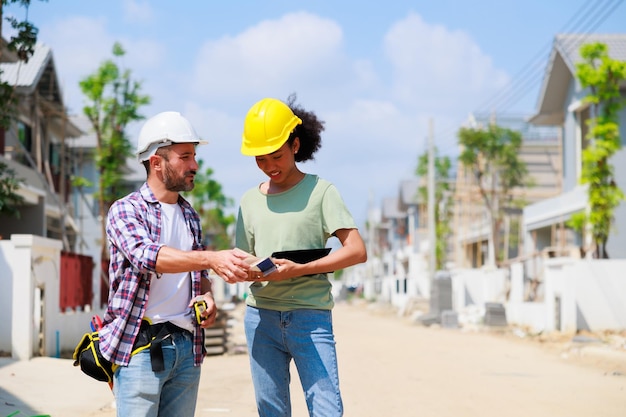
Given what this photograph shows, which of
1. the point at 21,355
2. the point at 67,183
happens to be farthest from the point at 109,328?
the point at 67,183

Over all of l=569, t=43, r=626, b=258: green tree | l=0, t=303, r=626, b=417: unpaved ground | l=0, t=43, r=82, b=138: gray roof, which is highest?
l=0, t=43, r=82, b=138: gray roof

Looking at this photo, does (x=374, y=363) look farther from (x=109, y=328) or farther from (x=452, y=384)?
(x=109, y=328)

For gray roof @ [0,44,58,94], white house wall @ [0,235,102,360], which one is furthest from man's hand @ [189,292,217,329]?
gray roof @ [0,44,58,94]

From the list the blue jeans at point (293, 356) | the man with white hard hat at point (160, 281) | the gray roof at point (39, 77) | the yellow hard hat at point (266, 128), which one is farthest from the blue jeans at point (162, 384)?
the gray roof at point (39, 77)

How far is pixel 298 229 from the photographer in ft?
14.5

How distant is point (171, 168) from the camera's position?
13.5 feet

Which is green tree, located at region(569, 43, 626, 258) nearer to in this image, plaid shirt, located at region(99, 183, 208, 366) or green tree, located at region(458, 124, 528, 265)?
green tree, located at region(458, 124, 528, 265)

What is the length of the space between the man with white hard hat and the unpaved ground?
388cm

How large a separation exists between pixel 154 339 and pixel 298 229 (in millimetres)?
917

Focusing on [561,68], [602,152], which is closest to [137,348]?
[602,152]

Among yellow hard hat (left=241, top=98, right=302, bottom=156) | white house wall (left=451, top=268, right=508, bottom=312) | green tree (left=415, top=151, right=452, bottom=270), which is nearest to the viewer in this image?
yellow hard hat (left=241, top=98, right=302, bottom=156)

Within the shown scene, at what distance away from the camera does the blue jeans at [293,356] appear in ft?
14.4

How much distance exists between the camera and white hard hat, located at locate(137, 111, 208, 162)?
13.4ft

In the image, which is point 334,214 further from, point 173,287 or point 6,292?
point 6,292
